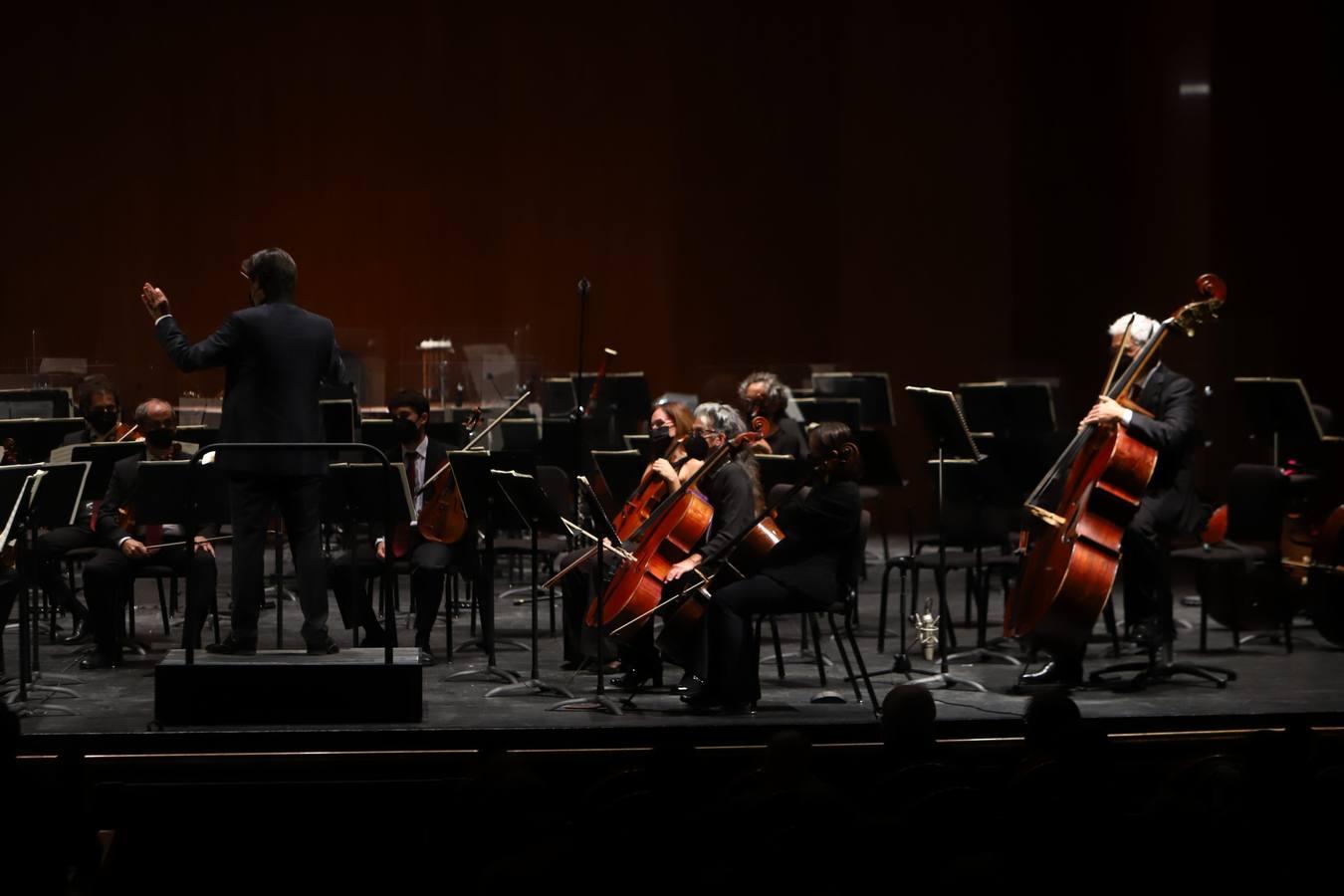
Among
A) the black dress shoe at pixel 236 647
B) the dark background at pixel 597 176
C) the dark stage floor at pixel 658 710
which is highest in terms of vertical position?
the dark background at pixel 597 176

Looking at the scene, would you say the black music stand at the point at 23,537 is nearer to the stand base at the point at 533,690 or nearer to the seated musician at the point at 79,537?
the seated musician at the point at 79,537

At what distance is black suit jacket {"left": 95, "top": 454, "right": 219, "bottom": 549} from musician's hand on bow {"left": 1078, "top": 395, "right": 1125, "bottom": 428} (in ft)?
12.8

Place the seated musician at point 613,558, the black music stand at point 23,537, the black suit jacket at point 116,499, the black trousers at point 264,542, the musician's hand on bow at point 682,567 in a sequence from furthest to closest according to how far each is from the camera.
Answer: the black suit jacket at point 116,499 → the seated musician at point 613,558 → the musician's hand on bow at point 682,567 → the black trousers at point 264,542 → the black music stand at point 23,537

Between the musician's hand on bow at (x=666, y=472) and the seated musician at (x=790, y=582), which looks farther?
the musician's hand on bow at (x=666, y=472)

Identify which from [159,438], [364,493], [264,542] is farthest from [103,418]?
Result: [264,542]

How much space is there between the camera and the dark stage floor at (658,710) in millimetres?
5160

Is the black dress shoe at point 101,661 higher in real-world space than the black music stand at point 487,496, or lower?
lower

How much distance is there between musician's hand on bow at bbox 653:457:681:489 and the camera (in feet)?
21.1

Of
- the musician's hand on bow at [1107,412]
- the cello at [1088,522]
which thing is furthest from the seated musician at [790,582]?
the musician's hand on bow at [1107,412]

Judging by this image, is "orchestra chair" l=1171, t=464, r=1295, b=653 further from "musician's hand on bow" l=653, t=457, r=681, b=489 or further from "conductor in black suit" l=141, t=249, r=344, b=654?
"conductor in black suit" l=141, t=249, r=344, b=654

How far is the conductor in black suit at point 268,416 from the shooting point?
18.5 ft

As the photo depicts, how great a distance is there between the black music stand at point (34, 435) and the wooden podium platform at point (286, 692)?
215cm

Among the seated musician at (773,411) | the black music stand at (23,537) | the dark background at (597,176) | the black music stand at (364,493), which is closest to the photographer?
the black music stand at (23,537)

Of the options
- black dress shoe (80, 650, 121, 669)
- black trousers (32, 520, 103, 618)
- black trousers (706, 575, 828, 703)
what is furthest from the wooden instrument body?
black trousers (32, 520, 103, 618)
